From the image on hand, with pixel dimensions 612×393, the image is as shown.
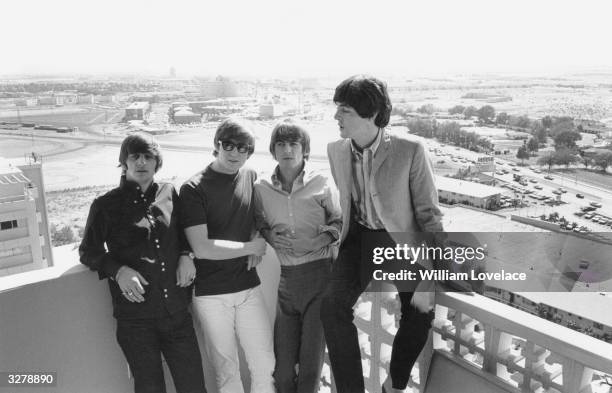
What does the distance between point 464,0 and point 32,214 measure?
744 centimetres

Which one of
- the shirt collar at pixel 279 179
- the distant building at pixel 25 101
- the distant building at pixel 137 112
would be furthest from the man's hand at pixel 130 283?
the distant building at pixel 25 101

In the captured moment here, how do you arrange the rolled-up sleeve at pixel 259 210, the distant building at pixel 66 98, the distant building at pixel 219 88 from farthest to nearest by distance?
1. the distant building at pixel 66 98
2. the distant building at pixel 219 88
3. the rolled-up sleeve at pixel 259 210

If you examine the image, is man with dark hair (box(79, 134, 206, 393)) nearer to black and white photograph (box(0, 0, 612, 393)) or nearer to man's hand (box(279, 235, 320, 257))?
black and white photograph (box(0, 0, 612, 393))

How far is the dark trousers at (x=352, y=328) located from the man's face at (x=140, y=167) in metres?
0.78

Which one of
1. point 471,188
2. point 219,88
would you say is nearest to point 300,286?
point 471,188

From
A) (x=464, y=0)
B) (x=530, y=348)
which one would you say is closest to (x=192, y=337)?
(x=530, y=348)

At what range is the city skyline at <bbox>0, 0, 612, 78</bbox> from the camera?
753 centimetres

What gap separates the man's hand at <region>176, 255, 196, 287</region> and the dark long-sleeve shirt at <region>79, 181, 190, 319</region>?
18mm

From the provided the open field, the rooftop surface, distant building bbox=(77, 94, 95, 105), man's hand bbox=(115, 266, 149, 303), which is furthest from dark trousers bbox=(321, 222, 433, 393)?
distant building bbox=(77, 94, 95, 105)

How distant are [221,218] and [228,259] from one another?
0.17 m

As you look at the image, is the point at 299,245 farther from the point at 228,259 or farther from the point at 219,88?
the point at 219,88

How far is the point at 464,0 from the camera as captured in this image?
25.8ft

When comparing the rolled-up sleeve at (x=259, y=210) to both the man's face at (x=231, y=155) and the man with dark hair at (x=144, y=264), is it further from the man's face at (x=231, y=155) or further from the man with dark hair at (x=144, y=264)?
the man with dark hair at (x=144, y=264)

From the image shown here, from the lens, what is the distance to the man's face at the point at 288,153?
1806 mm
